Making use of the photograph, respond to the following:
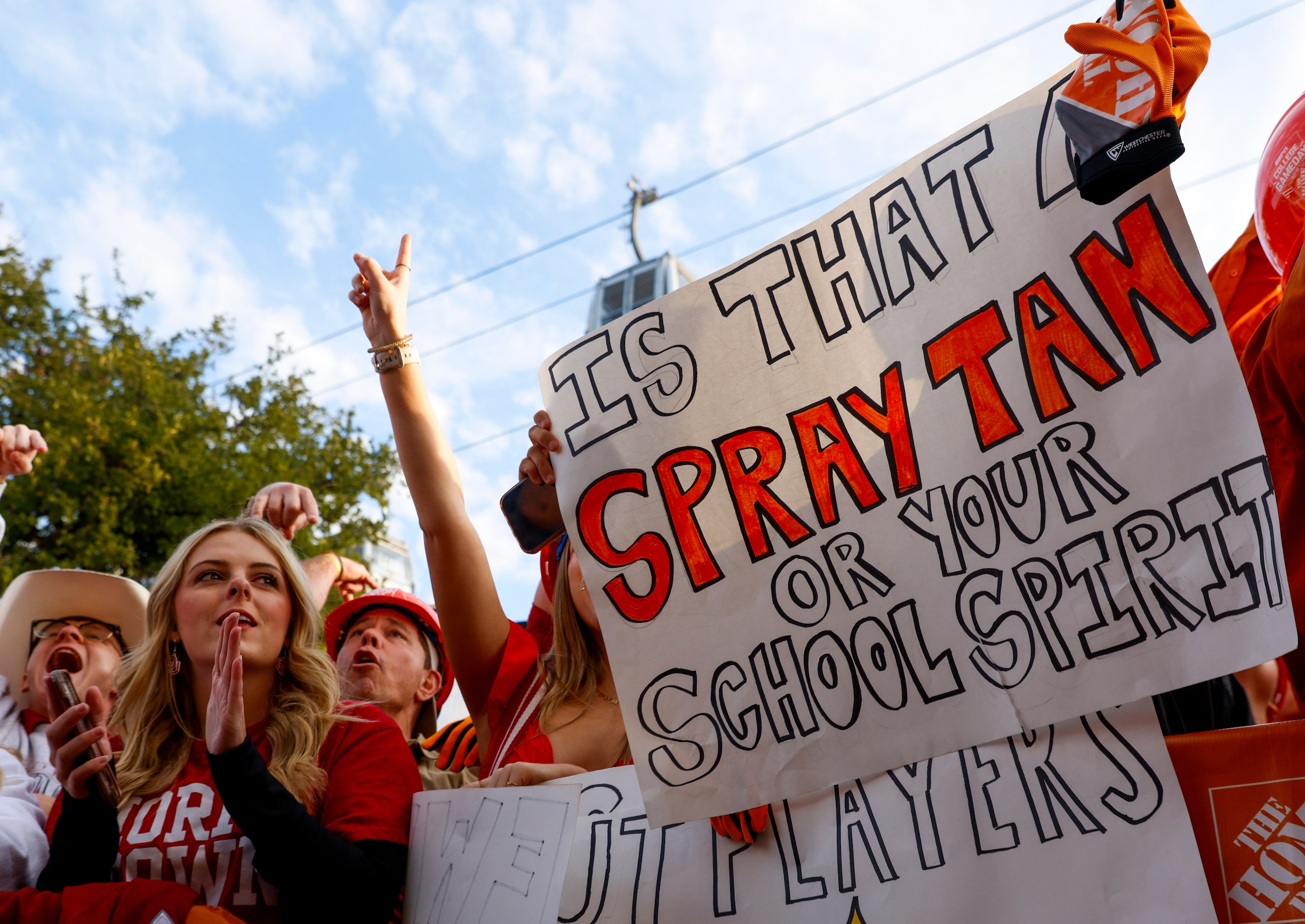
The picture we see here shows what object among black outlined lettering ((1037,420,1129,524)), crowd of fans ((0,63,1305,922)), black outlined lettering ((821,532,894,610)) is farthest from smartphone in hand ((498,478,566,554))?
black outlined lettering ((1037,420,1129,524))

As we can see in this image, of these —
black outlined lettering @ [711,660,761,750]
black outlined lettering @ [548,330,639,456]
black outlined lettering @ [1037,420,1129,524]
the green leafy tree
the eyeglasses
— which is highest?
A: the green leafy tree

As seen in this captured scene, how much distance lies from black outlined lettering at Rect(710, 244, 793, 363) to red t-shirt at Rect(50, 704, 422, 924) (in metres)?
1.08

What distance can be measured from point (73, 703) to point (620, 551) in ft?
3.37

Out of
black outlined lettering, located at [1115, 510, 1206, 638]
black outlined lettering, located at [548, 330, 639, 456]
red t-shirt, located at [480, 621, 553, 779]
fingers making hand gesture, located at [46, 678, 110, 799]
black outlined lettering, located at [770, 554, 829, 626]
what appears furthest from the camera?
red t-shirt, located at [480, 621, 553, 779]

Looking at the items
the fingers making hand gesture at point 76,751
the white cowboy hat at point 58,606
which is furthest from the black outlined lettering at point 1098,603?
the white cowboy hat at point 58,606

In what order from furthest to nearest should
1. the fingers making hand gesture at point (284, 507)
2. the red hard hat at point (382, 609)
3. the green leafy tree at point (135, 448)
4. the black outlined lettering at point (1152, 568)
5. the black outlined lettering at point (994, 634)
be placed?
the green leafy tree at point (135, 448) → the red hard hat at point (382, 609) → the fingers making hand gesture at point (284, 507) → the black outlined lettering at point (994, 634) → the black outlined lettering at point (1152, 568)

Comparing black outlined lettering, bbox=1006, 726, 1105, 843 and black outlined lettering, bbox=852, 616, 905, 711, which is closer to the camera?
black outlined lettering, bbox=1006, 726, 1105, 843

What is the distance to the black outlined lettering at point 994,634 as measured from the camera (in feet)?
4.94

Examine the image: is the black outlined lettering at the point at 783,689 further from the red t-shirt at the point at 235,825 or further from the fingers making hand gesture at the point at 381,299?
the fingers making hand gesture at the point at 381,299

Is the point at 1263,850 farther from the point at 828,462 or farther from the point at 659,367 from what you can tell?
the point at 659,367

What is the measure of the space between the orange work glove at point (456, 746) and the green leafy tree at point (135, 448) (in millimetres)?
7022

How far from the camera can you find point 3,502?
10062 millimetres

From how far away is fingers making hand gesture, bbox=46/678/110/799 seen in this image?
6.02 feet

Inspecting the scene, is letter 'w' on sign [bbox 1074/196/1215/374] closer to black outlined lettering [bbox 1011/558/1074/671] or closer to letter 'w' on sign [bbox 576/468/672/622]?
black outlined lettering [bbox 1011/558/1074/671]
